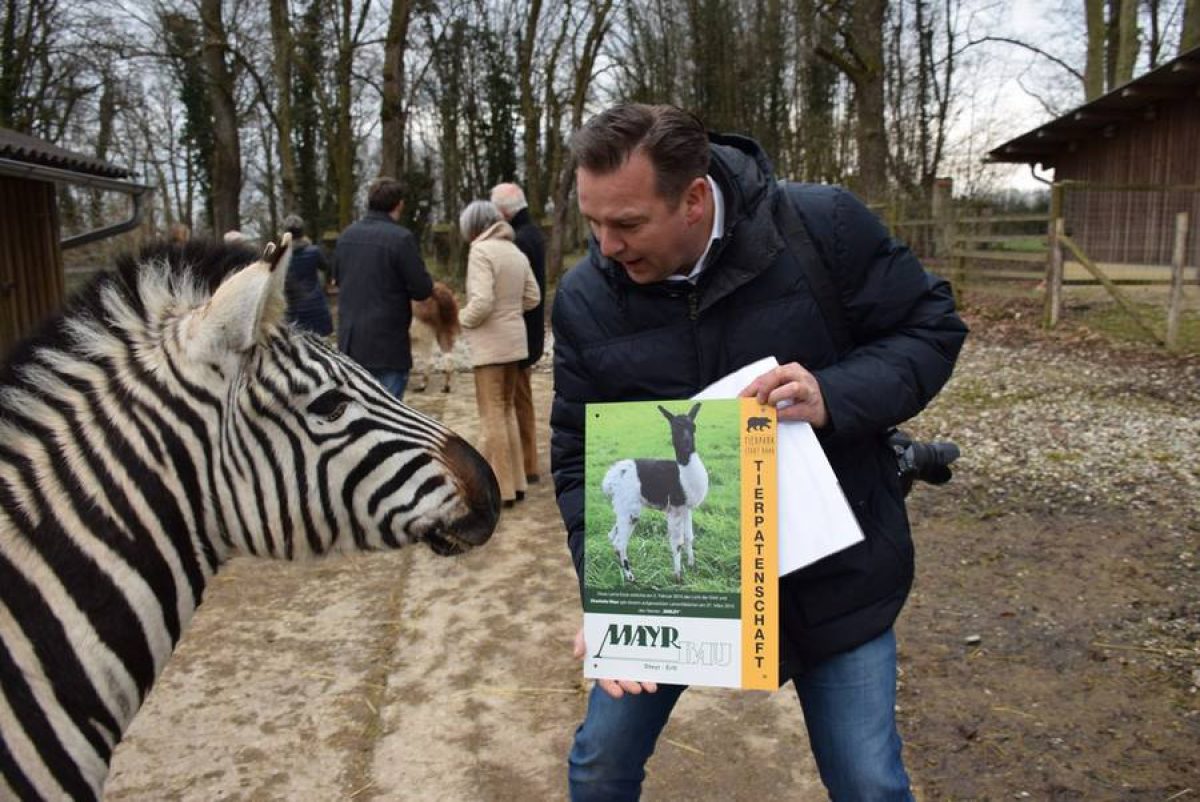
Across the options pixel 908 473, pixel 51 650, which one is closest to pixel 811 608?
pixel 908 473

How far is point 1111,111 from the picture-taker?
18.3 m

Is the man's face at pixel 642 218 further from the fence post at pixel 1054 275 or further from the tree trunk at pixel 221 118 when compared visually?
the tree trunk at pixel 221 118

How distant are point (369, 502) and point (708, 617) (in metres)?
0.85

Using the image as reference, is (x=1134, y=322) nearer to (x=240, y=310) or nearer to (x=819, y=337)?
(x=819, y=337)

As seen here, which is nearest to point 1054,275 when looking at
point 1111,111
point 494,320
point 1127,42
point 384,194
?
point 1111,111

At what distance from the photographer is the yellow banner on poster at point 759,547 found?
1729mm

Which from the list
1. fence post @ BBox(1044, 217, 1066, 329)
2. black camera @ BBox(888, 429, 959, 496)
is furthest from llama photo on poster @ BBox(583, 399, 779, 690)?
fence post @ BBox(1044, 217, 1066, 329)

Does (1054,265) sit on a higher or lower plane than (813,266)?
lower

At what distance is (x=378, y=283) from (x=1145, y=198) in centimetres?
1663

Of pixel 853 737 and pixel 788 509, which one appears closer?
pixel 788 509

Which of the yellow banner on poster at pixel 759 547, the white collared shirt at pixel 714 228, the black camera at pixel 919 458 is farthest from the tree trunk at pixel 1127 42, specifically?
the yellow banner on poster at pixel 759 547

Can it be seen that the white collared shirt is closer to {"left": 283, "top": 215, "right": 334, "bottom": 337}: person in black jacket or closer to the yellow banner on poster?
the yellow banner on poster

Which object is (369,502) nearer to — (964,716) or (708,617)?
(708,617)

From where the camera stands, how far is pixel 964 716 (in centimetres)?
353
